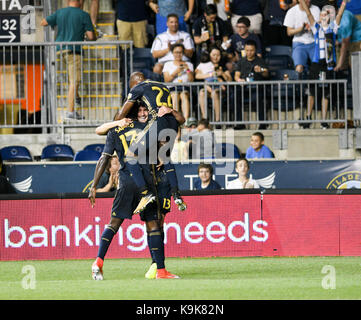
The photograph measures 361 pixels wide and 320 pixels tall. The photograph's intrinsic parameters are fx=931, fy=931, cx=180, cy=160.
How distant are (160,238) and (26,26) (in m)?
10.1

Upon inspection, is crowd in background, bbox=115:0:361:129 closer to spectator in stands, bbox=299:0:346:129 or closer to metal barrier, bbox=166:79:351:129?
metal barrier, bbox=166:79:351:129

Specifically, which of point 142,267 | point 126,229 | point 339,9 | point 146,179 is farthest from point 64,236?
point 339,9

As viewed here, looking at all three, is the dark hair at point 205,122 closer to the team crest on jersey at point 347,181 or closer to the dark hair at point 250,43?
the team crest on jersey at point 347,181

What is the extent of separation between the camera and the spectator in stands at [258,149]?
683 inches

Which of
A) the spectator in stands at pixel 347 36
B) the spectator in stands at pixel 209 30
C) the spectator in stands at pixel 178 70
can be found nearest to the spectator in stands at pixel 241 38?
the spectator in stands at pixel 209 30

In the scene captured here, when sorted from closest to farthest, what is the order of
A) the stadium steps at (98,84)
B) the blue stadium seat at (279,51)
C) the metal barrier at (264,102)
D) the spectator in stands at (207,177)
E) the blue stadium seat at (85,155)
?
the spectator in stands at (207,177), the blue stadium seat at (85,155), the metal barrier at (264,102), the stadium steps at (98,84), the blue stadium seat at (279,51)

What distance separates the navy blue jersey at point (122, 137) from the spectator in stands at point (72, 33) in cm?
686

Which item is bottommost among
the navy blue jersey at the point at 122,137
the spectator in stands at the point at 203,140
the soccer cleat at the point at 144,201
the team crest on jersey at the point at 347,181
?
the team crest on jersey at the point at 347,181

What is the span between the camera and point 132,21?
2038 cm

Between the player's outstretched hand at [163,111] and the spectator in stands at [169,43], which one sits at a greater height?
the spectator in stands at [169,43]

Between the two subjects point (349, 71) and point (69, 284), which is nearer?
point (69, 284)

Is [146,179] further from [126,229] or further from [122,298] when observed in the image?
[126,229]

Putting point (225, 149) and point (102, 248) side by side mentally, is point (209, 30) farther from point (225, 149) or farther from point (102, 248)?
point (102, 248)

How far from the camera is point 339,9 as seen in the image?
19.9 metres
